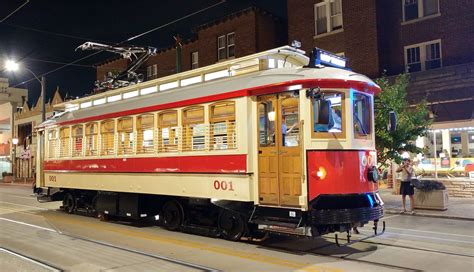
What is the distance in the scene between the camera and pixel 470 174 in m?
17.1

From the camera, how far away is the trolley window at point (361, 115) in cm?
863

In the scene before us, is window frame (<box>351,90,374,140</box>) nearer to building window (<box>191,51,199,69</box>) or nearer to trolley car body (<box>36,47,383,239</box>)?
trolley car body (<box>36,47,383,239</box>)

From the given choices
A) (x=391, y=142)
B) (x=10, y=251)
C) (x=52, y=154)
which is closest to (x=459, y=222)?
(x=391, y=142)

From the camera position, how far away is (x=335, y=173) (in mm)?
8086

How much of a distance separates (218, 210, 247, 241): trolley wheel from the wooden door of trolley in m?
Answer: 0.89

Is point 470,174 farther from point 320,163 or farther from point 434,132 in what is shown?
point 320,163

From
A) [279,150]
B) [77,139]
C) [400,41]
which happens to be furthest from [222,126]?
[400,41]

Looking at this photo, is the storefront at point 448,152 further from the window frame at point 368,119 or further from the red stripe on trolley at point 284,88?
the red stripe on trolley at point 284,88

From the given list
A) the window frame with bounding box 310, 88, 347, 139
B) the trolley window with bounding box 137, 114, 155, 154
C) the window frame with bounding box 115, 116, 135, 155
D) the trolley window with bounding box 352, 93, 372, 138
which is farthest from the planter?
the window frame with bounding box 115, 116, 135, 155

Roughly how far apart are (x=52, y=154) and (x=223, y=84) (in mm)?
8387

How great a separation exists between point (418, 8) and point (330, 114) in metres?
14.8

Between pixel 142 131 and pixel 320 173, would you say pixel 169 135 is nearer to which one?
pixel 142 131

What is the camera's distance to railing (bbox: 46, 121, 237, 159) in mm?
9438

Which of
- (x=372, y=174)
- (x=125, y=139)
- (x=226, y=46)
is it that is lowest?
(x=372, y=174)
